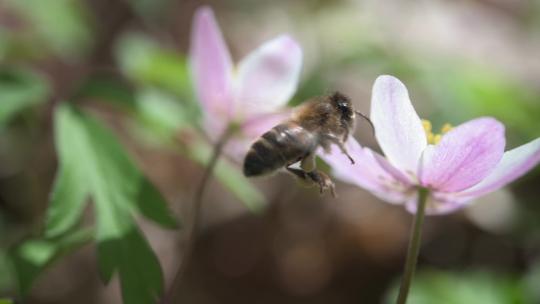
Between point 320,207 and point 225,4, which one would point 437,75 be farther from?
point 225,4

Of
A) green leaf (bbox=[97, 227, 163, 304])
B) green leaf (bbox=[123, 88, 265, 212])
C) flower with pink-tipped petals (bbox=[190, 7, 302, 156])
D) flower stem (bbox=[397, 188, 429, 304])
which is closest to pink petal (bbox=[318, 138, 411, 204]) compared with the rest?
flower stem (bbox=[397, 188, 429, 304])

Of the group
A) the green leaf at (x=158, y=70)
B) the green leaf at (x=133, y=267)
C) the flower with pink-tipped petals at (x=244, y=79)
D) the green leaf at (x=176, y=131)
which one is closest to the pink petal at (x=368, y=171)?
the flower with pink-tipped petals at (x=244, y=79)

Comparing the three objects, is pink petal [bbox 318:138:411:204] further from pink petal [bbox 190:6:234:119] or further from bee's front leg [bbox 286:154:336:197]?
pink petal [bbox 190:6:234:119]

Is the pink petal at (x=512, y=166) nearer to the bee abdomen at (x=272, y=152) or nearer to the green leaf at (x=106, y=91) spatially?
the bee abdomen at (x=272, y=152)

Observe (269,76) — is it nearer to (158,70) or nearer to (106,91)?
(106,91)

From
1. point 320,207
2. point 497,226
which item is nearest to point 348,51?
point 320,207
